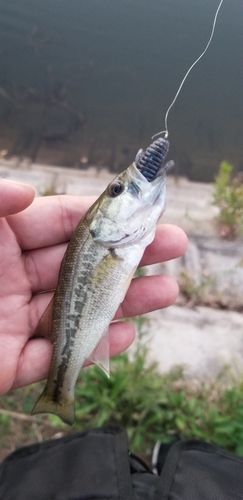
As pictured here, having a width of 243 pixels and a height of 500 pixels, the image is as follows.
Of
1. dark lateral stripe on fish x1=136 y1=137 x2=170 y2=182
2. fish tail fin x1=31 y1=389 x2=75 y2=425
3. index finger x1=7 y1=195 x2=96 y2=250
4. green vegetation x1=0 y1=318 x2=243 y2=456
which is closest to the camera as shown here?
dark lateral stripe on fish x1=136 y1=137 x2=170 y2=182

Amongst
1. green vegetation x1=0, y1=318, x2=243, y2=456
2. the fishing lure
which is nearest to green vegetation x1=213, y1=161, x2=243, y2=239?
green vegetation x1=0, y1=318, x2=243, y2=456

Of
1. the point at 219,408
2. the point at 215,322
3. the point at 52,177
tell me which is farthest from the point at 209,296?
the point at 52,177

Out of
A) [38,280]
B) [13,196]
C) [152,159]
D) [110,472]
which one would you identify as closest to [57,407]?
[110,472]

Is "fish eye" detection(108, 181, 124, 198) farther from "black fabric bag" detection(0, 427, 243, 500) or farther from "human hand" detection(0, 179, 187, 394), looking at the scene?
"black fabric bag" detection(0, 427, 243, 500)

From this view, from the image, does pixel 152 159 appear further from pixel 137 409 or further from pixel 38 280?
pixel 137 409

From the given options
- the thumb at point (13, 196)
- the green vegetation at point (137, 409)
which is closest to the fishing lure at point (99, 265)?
the thumb at point (13, 196)

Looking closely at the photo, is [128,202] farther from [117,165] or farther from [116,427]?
[117,165]

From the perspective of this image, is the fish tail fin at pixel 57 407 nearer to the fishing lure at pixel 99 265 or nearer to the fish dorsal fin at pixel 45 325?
the fishing lure at pixel 99 265
